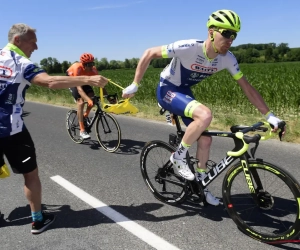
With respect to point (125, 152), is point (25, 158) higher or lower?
higher

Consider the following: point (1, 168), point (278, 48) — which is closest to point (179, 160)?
point (1, 168)

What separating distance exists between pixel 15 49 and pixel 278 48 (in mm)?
99775

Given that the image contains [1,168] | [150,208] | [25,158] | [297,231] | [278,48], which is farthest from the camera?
[278,48]

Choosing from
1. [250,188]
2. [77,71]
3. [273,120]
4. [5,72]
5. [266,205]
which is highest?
[5,72]

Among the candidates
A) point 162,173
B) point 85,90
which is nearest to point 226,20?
point 162,173

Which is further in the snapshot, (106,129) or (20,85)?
(106,129)

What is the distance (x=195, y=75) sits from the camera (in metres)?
3.85

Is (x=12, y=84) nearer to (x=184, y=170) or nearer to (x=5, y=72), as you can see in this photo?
(x=5, y=72)

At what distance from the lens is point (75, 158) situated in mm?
6883

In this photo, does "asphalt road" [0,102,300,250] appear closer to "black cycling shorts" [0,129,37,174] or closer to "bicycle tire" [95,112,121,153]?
"bicycle tire" [95,112,121,153]

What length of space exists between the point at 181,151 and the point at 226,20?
4.82 ft

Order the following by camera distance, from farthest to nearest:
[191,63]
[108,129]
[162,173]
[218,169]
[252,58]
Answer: [252,58], [108,129], [162,173], [191,63], [218,169]

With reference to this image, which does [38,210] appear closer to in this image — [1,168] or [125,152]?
[1,168]

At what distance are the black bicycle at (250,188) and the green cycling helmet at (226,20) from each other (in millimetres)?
1013
